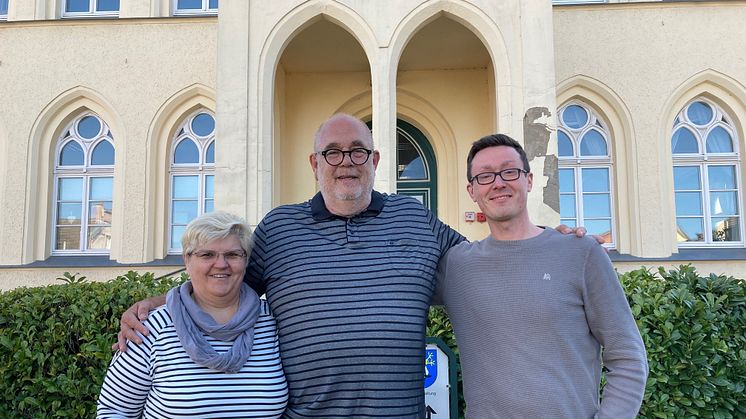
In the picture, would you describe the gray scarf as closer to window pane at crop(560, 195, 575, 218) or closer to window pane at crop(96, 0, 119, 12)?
window pane at crop(560, 195, 575, 218)

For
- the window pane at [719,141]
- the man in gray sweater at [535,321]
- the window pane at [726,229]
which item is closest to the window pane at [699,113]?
the window pane at [719,141]

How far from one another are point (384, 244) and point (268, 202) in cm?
489

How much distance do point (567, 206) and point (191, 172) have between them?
654 centimetres

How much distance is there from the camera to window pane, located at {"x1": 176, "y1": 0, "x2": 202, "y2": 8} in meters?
10.1

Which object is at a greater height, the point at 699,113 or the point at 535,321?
the point at 699,113

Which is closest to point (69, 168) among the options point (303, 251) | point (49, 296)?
point (49, 296)

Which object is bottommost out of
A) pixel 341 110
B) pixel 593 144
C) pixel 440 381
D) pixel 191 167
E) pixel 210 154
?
pixel 440 381

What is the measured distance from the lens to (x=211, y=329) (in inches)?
82.3

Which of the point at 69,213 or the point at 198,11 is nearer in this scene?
→ the point at 69,213

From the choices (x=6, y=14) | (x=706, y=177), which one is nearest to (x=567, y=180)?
(x=706, y=177)

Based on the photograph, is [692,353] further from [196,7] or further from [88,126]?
[88,126]

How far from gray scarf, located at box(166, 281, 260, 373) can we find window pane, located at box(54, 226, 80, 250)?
8658 millimetres

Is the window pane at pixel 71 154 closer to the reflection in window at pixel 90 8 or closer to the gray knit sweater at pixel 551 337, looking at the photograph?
the reflection in window at pixel 90 8

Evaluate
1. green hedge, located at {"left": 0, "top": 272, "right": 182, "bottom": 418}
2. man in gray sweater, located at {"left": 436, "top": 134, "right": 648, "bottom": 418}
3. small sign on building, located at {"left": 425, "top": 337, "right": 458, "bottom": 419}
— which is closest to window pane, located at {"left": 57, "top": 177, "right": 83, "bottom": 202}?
green hedge, located at {"left": 0, "top": 272, "right": 182, "bottom": 418}
